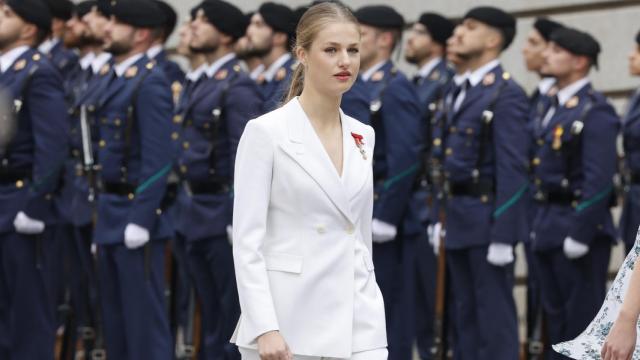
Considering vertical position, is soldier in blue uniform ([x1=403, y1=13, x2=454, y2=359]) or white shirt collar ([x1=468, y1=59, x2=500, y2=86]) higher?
white shirt collar ([x1=468, y1=59, x2=500, y2=86])

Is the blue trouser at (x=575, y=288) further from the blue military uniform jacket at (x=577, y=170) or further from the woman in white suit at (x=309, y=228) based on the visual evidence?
the woman in white suit at (x=309, y=228)

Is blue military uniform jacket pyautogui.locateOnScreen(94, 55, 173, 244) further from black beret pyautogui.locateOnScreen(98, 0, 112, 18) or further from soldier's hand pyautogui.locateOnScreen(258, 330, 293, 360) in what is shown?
soldier's hand pyautogui.locateOnScreen(258, 330, 293, 360)

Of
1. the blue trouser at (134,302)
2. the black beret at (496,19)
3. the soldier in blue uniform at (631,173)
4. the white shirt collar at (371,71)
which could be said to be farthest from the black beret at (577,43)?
the blue trouser at (134,302)

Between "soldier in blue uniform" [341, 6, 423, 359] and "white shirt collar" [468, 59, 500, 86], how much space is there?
63 centimetres

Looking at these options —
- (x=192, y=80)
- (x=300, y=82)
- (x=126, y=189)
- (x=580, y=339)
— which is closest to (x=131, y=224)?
(x=126, y=189)

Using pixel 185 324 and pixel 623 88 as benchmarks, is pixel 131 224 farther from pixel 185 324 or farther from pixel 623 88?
pixel 623 88

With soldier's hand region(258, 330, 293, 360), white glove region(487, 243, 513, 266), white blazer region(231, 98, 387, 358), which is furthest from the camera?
white glove region(487, 243, 513, 266)

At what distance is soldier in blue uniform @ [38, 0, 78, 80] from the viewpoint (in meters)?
10.3

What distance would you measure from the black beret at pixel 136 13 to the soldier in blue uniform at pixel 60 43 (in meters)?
1.41

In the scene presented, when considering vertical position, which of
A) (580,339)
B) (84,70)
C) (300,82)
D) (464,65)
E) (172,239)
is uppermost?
(300,82)

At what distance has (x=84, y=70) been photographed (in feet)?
31.8

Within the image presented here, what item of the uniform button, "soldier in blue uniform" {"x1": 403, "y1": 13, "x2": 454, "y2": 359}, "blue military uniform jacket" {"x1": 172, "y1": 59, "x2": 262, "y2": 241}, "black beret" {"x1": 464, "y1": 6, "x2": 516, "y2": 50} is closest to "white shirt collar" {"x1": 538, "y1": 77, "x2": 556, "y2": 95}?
"soldier in blue uniform" {"x1": 403, "y1": 13, "x2": 454, "y2": 359}

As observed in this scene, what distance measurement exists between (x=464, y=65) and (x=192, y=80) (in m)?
1.79

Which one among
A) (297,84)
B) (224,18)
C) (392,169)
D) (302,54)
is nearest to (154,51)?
(224,18)
